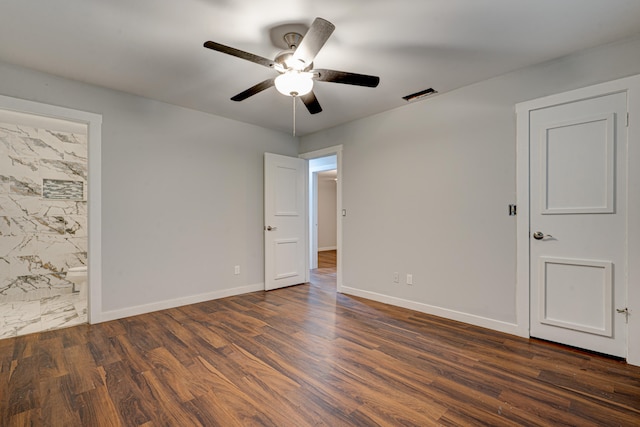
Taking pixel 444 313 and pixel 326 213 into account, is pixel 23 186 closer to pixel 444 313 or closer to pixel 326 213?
pixel 444 313

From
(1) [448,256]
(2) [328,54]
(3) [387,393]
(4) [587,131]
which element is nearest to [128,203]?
(2) [328,54]

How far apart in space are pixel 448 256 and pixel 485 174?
936 millimetres

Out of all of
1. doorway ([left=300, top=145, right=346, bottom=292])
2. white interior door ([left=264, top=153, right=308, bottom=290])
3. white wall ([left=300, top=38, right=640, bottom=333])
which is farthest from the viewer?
doorway ([left=300, top=145, right=346, bottom=292])

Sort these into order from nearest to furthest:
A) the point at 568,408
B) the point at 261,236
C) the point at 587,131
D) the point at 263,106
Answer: the point at 568,408, the point at 587,131, the point at 263,106, the point at 261,236

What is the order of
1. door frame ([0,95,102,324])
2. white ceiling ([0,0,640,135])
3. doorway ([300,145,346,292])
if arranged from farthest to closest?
doorway ([300,145,346,292]) → door frame ([0,95,102,324]) → white ceiling ([0,0,640,135])

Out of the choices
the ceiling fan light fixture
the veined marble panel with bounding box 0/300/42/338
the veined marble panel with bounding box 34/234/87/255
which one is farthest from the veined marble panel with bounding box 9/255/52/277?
the ceiling fan light fixture

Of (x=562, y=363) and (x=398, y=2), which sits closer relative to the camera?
(x=398, y=2)

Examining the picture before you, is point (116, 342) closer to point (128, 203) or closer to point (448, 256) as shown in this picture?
point (128, 203)

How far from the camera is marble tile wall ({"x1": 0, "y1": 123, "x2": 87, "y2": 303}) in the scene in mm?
4102

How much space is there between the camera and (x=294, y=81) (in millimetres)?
2150

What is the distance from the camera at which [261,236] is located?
4.55 metres

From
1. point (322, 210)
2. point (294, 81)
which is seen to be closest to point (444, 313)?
point (294, 81)

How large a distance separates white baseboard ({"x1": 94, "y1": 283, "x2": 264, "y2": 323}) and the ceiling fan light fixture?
2899 mm

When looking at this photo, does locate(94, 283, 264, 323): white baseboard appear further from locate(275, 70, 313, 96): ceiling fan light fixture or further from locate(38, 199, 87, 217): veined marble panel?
locate(275, 70, 313, 96): ceiling fan light fixture
